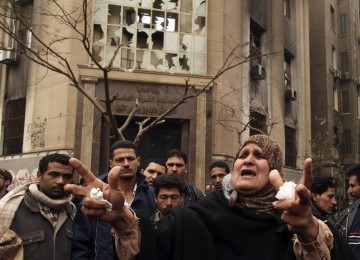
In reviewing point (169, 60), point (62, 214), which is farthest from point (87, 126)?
point (62, 214)

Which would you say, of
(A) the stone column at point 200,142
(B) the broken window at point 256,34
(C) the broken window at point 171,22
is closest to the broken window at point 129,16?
(C) the broken window at point 171,22

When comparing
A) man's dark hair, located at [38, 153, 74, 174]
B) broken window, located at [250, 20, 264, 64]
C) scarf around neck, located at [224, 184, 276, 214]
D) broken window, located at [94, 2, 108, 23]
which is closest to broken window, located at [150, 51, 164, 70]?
broken window, located at [94, 2, 108, 23]

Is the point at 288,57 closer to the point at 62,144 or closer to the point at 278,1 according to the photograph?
the point at 278,1

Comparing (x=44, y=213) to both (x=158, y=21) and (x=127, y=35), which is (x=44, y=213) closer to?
(x=127, y=35)

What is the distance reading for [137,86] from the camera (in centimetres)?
1359

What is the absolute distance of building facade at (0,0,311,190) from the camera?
13008 mm

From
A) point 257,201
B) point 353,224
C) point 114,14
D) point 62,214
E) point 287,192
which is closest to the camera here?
point 287,192

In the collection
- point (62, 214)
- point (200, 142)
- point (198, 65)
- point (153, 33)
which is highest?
point (153, 33)

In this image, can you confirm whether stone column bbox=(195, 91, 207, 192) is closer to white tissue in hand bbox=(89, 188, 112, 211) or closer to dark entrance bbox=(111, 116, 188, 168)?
dark entrance bbox=(111, 116, 188, 168)

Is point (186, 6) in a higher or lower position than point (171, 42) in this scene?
higher

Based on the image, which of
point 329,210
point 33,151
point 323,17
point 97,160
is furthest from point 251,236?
point 323,17

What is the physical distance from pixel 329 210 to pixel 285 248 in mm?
2932

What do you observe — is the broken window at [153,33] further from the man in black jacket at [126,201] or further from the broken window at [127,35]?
the man in black jacket at [126,201]

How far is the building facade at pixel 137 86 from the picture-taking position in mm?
13008
